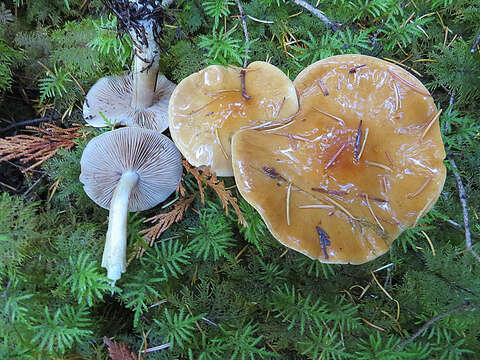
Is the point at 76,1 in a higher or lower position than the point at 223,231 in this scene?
higher

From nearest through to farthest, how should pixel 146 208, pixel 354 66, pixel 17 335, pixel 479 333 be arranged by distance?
pixel 17 335 < pixel 354 66 < pixel 479 333 < pixel 146 208

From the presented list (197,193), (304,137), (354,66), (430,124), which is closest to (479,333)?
(430,124)

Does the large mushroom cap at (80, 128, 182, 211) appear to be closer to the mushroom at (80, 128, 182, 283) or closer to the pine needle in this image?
the mushroom at (80, 128, 182, 283)

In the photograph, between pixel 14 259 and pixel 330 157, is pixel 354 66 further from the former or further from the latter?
pixel 14 259

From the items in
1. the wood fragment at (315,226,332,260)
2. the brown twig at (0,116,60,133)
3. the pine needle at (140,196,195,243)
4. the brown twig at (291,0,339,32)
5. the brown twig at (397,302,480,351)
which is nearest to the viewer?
the wood fragment at (315,226,332,260)

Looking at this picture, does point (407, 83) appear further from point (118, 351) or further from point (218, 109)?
point (118, 351)

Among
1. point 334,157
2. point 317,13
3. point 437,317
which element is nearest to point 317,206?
point 334,157

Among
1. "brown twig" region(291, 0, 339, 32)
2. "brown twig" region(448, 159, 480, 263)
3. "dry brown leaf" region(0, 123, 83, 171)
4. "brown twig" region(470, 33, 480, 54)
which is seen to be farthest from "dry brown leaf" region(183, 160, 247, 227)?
"brown twig" region(470, 33, 480, 54)
